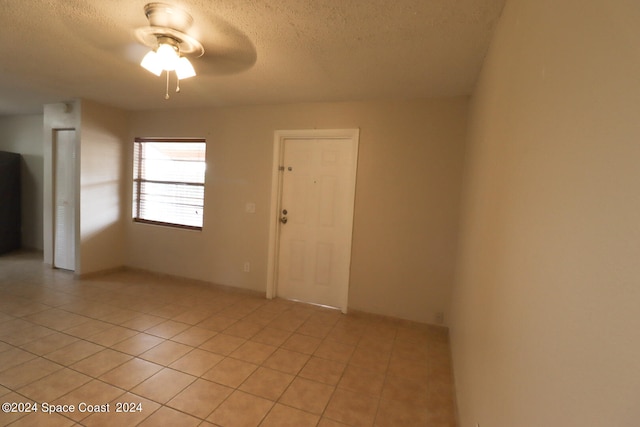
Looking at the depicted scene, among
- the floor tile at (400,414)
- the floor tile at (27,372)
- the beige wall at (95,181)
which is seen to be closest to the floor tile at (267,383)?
the floor tile at (400,414)

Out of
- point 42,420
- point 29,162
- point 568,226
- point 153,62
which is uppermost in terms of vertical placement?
point 153,62

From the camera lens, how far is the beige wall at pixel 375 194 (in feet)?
9.82

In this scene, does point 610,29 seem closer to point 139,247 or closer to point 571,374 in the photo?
point 571,374

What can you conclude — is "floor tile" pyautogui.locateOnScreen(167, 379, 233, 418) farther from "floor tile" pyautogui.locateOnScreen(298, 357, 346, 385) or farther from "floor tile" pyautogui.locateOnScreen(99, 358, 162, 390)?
"floor tile" pyautogui.locateOnScreen(298, 357, 346, 385)

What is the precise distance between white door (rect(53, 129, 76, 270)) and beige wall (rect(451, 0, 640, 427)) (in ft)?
16.7

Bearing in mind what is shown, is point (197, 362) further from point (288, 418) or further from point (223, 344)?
point (288, 418)

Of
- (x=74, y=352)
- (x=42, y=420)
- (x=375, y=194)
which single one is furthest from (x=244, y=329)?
(x=375, y=194)

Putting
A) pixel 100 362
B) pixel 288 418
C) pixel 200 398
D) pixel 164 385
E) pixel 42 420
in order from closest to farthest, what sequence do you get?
pixel 42 420
pixel 288 418
pixel 200 398
pixel 164 385
pixel 100 362

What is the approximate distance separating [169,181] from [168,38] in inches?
108

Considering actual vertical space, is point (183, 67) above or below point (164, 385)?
above

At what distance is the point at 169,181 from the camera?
4250 millimetres

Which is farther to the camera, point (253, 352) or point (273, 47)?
point (253, 352)

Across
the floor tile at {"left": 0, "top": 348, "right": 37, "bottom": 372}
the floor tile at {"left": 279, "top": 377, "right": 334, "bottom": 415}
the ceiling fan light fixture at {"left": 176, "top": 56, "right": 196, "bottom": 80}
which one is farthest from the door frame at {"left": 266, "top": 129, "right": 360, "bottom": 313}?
the floor tile at {"left": 0, "top": 348, "right": 37, "bottom": 372}

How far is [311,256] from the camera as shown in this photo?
358 centimetres
